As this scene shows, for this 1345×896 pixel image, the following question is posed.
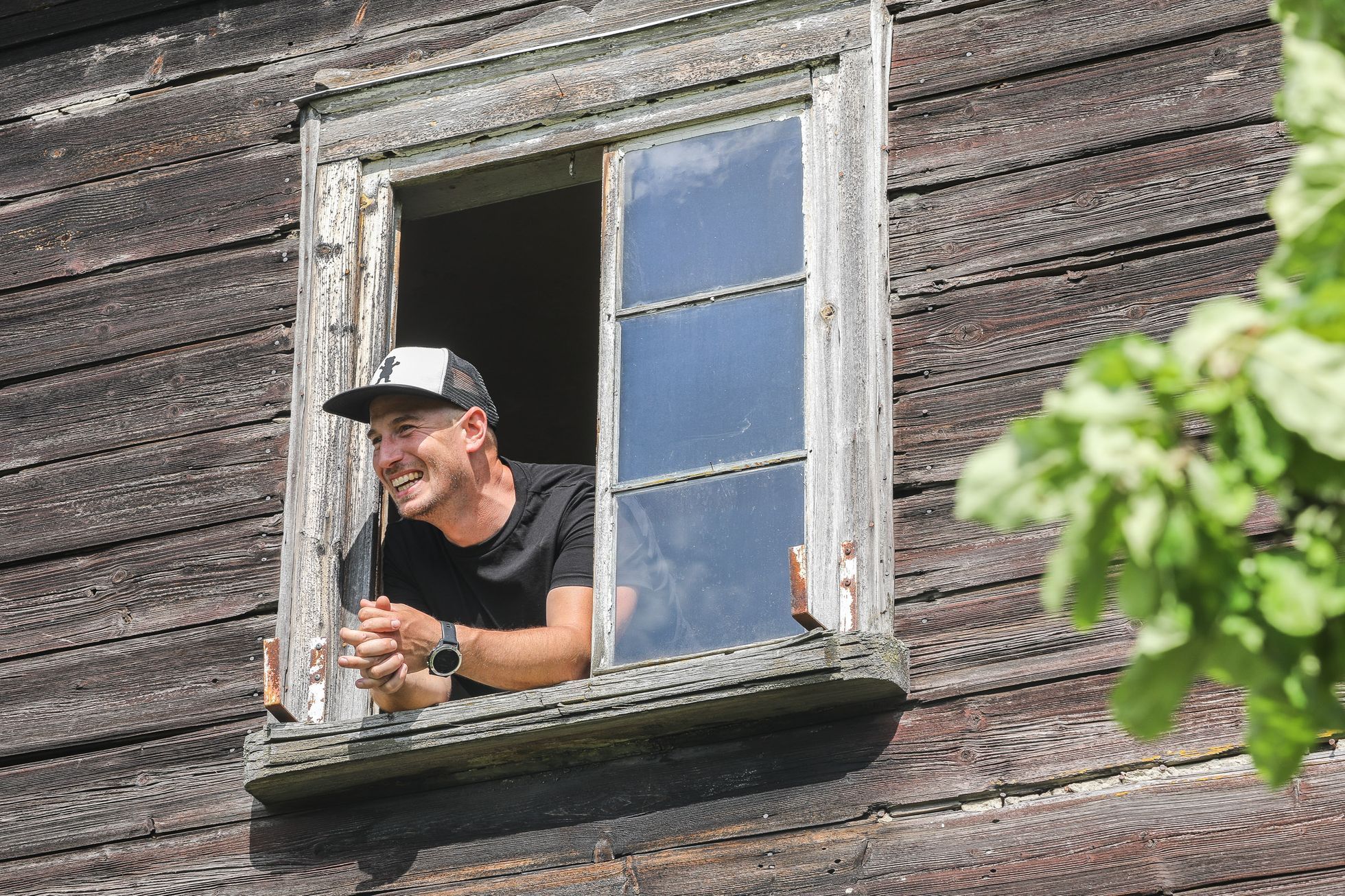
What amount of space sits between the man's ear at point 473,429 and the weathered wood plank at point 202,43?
0.93 meters

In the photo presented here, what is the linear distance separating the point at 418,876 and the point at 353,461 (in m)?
1.03

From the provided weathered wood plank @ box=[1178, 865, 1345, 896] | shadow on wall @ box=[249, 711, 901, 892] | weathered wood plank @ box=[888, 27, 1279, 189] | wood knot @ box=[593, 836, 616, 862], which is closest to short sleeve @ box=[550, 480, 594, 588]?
shadow on wall @ box=[249, 711, 901, 892]

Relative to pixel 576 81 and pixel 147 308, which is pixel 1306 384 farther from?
pixel 147 308

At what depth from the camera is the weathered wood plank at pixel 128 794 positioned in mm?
3936

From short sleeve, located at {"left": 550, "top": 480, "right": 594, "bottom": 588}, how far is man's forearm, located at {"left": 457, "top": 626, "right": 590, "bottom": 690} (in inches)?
9.6

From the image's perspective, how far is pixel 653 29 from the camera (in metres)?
4.46

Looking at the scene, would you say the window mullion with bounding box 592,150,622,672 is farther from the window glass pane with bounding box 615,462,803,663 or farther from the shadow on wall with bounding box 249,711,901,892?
the shadow on wall with bounding box 249,711,901,892

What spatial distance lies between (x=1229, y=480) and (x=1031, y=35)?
282cm

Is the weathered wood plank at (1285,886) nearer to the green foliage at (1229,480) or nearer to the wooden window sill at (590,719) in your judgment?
the wooden window sill at (590,719)

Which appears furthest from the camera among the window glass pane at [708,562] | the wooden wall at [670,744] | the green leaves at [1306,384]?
the window glass pane at [708,562]

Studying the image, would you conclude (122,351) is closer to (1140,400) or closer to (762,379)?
(762,379)

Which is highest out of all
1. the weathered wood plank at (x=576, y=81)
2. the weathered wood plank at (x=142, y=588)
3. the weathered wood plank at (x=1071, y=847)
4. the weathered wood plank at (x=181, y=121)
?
the weathered wood plank at (x=181, y=121)

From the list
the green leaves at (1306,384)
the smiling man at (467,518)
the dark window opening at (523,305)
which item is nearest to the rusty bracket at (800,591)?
the smiling man at (467,518)

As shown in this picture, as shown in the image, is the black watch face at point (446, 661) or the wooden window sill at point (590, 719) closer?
the wooden window sill at point (590, 719)
